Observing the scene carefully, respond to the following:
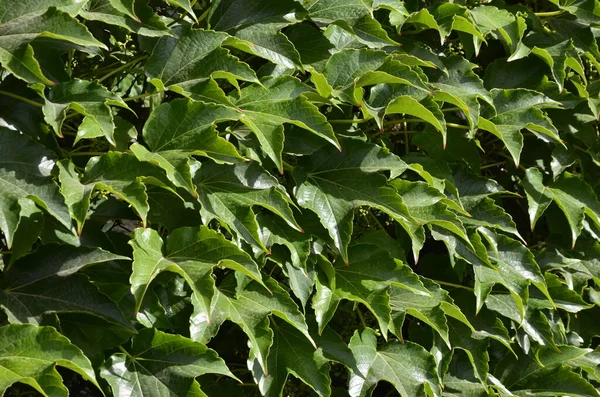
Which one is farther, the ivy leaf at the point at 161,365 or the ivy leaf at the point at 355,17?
the ivy leaf at the point at 355,17

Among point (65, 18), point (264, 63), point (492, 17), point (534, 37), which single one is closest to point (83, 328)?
point (65, 18)

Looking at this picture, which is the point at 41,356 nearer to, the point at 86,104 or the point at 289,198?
the point at 86,104

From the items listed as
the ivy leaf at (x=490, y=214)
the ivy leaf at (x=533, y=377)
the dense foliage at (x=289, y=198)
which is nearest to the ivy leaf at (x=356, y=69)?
the dense foliage at (x=289, y=198)

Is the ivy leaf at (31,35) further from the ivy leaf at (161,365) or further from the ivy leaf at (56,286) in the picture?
the ivy leaf at (161,365)

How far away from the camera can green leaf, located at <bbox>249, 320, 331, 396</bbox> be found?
1.84 meters

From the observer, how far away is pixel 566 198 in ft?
7.88

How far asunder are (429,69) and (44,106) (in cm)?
107

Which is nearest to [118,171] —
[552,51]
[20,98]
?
[20,98]

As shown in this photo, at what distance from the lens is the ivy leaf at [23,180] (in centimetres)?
143

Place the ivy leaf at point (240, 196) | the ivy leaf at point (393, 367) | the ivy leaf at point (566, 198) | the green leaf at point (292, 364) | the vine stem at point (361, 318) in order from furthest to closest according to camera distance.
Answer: the ivy leaf at point (566, 198) < the vine stem at point (361, 318) < the ivy leaf at point (393, 367) < the green leaf at point (292, 364) < the ivy leaf at point (240, 196)

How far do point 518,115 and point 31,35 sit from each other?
1250 mm

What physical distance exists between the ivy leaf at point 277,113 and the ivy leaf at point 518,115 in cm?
56

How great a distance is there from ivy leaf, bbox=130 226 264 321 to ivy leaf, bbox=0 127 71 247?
16cm

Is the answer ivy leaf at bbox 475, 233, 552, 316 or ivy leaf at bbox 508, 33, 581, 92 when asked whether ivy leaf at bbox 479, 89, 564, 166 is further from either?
ivy leaf at bbox 475, 233, 552, 316
